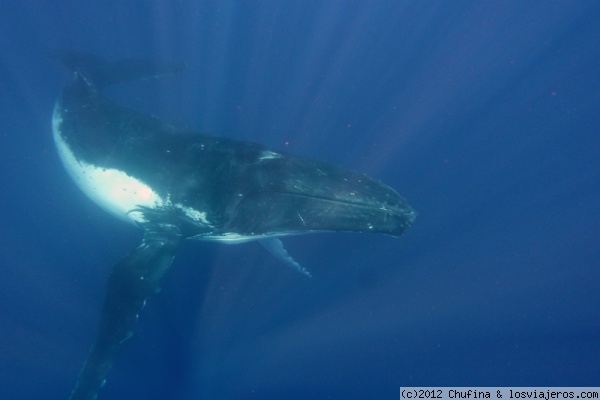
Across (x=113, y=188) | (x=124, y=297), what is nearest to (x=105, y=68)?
(x=113, y=188)

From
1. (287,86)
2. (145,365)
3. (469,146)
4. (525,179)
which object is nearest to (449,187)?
(469,146)

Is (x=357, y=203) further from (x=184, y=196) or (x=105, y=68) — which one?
(x=105, y=68)

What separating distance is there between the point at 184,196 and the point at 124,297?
6.76ft

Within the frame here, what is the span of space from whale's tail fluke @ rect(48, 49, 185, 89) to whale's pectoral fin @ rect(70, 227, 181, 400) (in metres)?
5.68

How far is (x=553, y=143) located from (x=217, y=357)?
49.1ft

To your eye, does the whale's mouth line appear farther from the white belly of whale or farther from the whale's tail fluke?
the whale's tail fluke

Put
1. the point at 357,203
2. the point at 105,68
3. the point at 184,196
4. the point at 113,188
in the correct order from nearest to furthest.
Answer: the point at 357,203 < the point at 184,196 < the point at 113,188 < the point at 105,68

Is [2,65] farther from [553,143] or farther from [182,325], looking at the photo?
[553,143]

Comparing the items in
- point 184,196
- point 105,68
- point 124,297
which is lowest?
point 124,297

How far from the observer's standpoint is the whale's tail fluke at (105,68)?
35.6ft

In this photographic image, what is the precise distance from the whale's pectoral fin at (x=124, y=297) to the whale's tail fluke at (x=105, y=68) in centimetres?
568

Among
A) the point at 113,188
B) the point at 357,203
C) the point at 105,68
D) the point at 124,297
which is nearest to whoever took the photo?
the point at 124,297

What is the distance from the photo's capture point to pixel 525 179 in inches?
554

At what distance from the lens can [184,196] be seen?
23.7 feet
